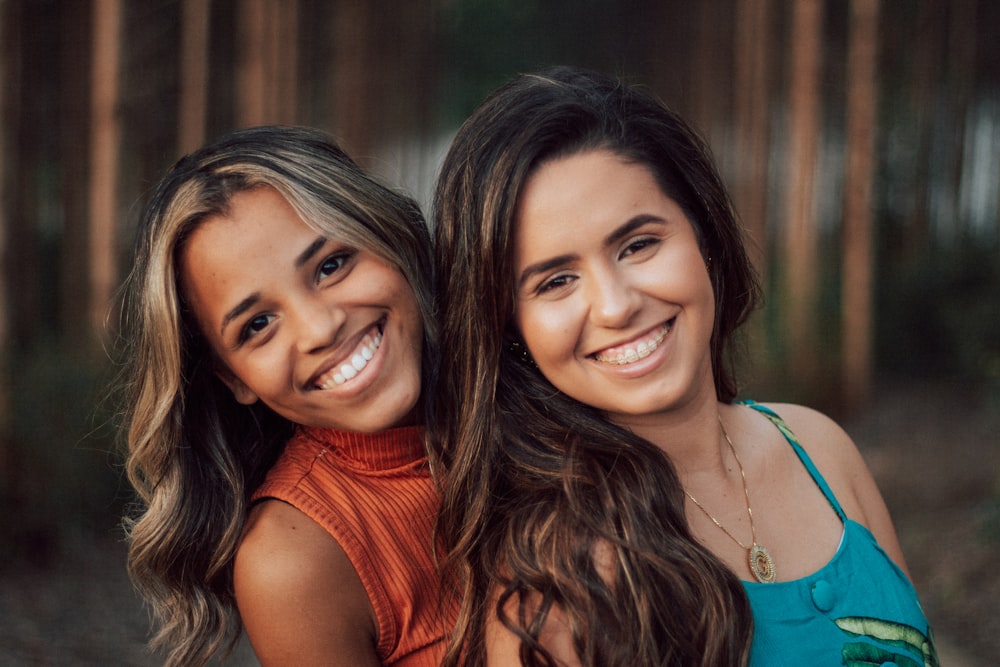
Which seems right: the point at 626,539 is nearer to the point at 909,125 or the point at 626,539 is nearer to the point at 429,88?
the point at 909,125

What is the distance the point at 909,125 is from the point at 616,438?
1339 cm

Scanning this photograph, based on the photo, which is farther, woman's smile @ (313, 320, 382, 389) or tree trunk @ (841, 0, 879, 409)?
tree trunk @ (841, 0, 879, 409)

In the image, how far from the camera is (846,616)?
2.05 m

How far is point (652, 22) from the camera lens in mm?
20828

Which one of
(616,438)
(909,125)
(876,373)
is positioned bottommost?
(876,373)

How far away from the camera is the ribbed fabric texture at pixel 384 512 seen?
224cm

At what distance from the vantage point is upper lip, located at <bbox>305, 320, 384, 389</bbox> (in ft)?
7.47

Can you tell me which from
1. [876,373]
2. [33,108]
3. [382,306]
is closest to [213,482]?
[382,306]

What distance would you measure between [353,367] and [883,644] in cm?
119

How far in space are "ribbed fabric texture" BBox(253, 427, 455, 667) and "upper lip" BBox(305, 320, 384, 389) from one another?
0.55 ft

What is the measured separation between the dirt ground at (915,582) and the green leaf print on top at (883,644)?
3.14m

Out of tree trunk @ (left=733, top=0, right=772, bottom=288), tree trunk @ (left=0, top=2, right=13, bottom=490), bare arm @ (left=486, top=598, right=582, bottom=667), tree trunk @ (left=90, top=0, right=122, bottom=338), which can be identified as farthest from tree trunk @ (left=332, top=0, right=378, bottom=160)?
bare arm @ (left=486, top=598, right=582, bottom=667)

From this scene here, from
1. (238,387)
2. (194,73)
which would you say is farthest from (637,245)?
(194,73)

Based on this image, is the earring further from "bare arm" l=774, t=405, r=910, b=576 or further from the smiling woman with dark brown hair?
"bare arm" l=774, t=405, r=910, b=576
